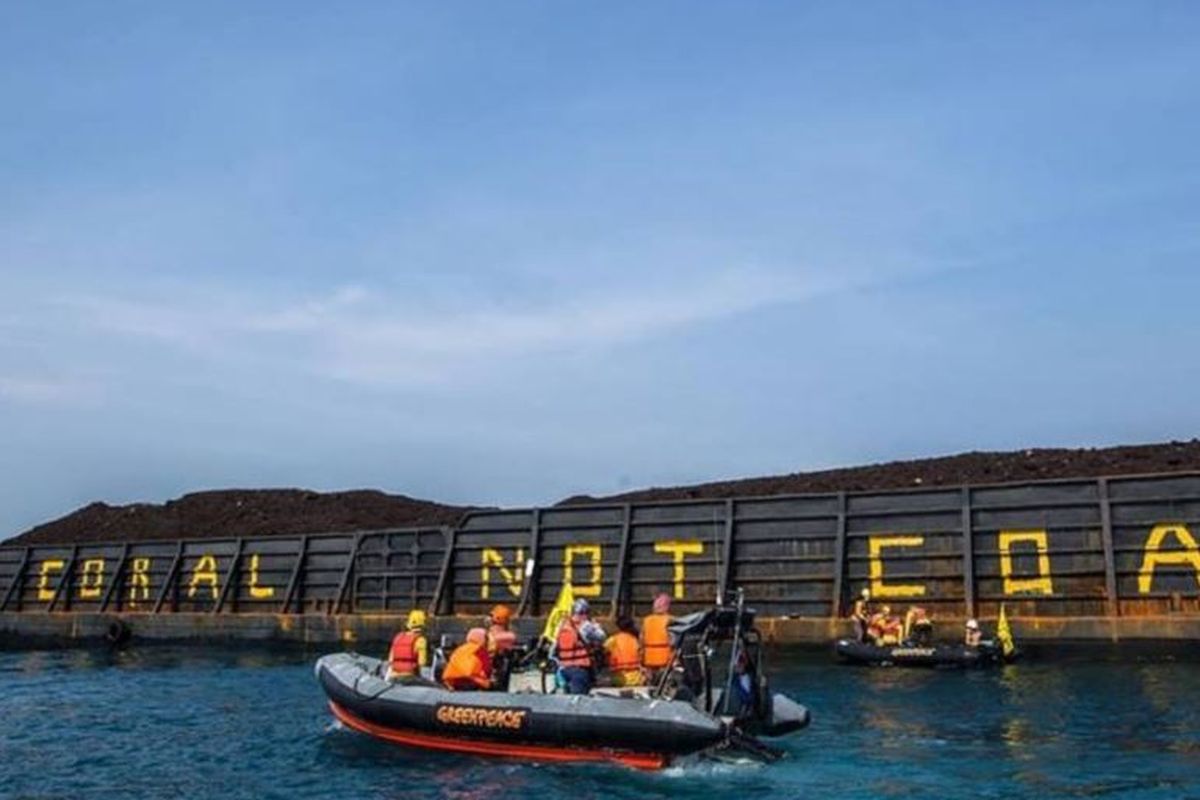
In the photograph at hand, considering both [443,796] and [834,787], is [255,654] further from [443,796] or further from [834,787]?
[834,787]

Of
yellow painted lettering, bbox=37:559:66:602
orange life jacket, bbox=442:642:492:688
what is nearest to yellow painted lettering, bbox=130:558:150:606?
yellow painted lettering, bbox=37:559:66:602

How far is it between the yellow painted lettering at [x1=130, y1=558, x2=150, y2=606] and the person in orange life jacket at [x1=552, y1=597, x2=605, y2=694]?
32512mm

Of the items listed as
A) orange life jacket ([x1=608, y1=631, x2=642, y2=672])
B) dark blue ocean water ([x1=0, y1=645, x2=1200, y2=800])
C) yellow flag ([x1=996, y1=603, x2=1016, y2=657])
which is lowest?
dark blue ocean water ([x1=0, y1=645, x2=1200, y2=800])

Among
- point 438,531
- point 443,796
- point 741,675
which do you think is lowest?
point 443,796

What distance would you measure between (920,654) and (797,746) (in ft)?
33.9

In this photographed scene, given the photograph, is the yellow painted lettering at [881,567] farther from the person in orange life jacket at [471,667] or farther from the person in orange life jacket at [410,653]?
the person in orange life jacket at [471,667]

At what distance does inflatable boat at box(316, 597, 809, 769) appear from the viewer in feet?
50.6

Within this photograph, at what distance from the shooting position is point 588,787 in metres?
15.1

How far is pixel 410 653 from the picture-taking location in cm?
1881

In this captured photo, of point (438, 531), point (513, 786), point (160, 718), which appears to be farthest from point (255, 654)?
point (513, 786)

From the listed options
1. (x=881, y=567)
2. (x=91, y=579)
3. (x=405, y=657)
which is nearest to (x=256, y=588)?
(x=91, y=579)

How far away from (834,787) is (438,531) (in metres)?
24.6

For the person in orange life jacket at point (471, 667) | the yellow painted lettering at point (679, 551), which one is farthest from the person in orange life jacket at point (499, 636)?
the yellow painted lettering at point (679, 551)

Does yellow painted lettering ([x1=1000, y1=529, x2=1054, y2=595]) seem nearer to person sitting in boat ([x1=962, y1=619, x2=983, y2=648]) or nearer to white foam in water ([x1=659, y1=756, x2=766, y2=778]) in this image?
person sitting in boat ([x1=962, y1=619, x2=983, y2=648])
